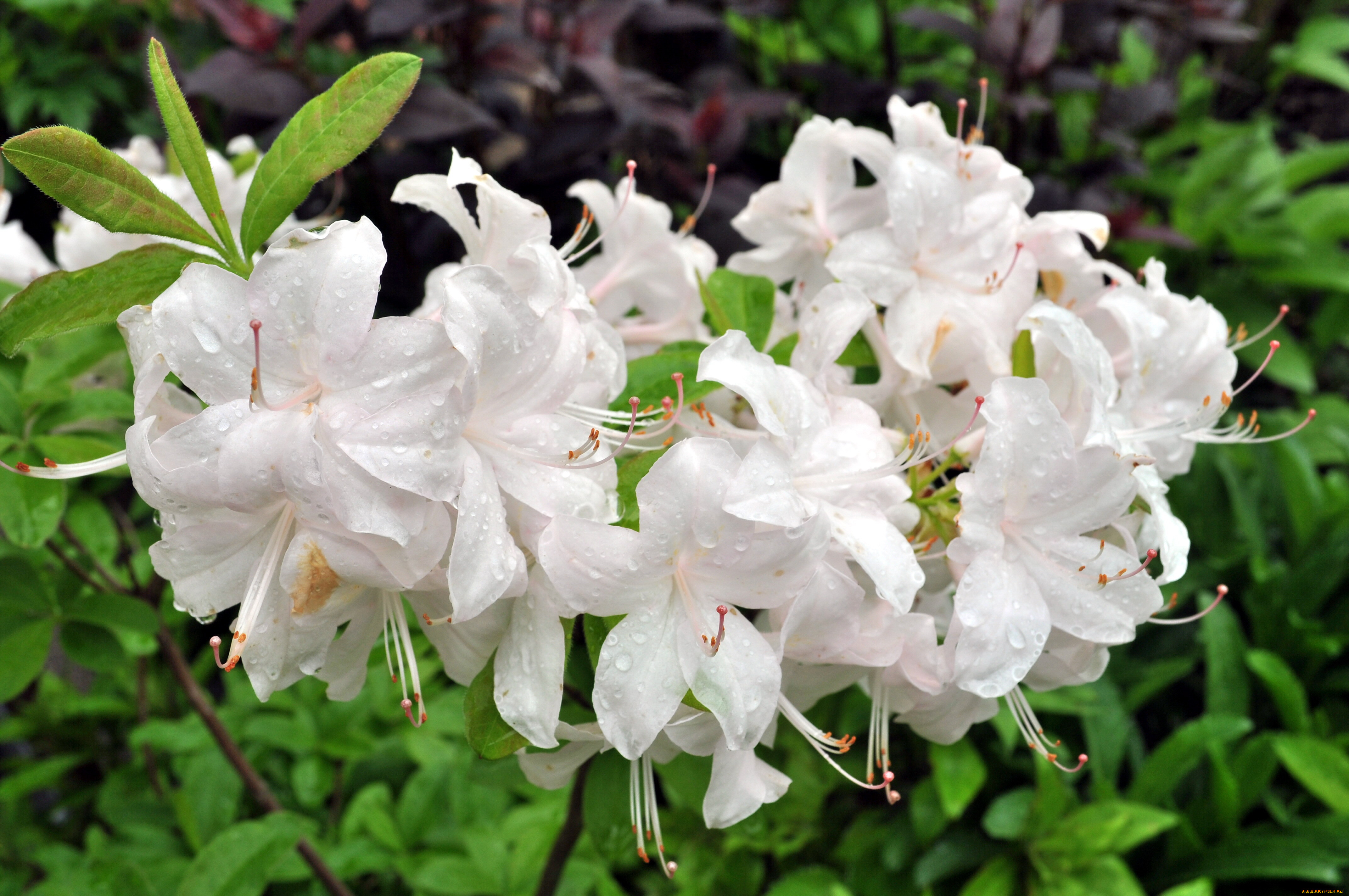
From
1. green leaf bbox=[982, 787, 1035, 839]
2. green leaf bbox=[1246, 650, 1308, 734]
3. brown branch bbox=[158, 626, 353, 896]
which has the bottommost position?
green leaf bbox=[982, 787, 1035, 839]

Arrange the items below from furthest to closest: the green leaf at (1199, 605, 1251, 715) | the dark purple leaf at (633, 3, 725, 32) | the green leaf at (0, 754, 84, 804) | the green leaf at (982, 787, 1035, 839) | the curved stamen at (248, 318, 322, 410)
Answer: the dark purple leaf at (633, 3, 725, 32), the green leaf at (1199, 605, 1251, 715), the green leaf at (982, 787, 1035, 839), the green leaf at (0, 754, 84, 804), the curved stamen at (248, 318, 322, 410)

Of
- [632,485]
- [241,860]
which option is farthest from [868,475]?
[241,860]

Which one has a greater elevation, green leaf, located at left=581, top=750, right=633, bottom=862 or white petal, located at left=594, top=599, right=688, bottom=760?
white petal, located at left=594, top=599, right=688, bottom=760

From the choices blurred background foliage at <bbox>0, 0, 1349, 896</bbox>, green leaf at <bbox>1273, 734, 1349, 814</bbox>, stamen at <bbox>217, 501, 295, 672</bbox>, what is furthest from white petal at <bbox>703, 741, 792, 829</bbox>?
green leaf at <bbox>1273, 734, 1349, 814</bbox>

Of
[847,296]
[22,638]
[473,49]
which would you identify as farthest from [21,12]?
[847,296]

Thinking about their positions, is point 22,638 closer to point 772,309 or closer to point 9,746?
point 772,309

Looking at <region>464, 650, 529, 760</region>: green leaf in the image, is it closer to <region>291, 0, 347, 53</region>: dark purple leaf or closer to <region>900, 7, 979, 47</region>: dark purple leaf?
<region>291, 0, 347, 53</region>: dark purple leaf

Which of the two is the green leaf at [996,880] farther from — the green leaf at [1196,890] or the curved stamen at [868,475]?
the curved stamen at [868,475]
